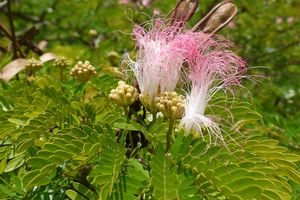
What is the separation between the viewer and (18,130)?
1657 mm

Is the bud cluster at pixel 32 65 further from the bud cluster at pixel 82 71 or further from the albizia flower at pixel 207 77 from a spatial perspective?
the albizia flower at pixel 207 77

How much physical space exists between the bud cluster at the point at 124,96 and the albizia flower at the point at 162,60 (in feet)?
→ 0.13

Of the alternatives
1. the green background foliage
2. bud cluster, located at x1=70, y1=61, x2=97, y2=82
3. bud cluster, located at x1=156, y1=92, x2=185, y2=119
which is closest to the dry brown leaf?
the green background foliage

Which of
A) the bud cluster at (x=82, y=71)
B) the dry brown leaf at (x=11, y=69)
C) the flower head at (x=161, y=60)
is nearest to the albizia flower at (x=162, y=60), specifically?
the flower head at (x=161, y=60)

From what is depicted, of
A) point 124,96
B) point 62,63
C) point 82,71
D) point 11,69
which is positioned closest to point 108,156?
point 124,96

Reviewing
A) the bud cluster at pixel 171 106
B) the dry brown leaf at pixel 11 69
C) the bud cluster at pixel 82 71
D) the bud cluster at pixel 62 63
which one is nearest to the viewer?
the bud cluster at pixel 171 106

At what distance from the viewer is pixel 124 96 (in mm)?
1528

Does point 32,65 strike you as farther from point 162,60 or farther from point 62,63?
point 162,60

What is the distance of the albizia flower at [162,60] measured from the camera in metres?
1.58

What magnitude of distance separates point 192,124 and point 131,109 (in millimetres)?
180

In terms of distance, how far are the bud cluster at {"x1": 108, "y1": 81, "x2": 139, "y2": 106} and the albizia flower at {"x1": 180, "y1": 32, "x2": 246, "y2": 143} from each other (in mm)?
156

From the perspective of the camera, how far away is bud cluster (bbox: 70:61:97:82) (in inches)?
74.7

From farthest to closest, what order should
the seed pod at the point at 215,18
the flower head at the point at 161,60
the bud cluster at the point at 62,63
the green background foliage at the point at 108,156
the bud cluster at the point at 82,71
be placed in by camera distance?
the bud cluster at the point at 62,63 < the bud cluster at the point at 82,71 < the seed pod at the point at 215,18 < the flower head at the point at 161,60 < the green background foliage at the point at 108,156

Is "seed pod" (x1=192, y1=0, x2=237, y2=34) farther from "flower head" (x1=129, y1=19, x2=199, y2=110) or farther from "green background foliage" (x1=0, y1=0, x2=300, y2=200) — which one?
"green background foliage" (x1=0, y1=0, x2=300, y2=200)
